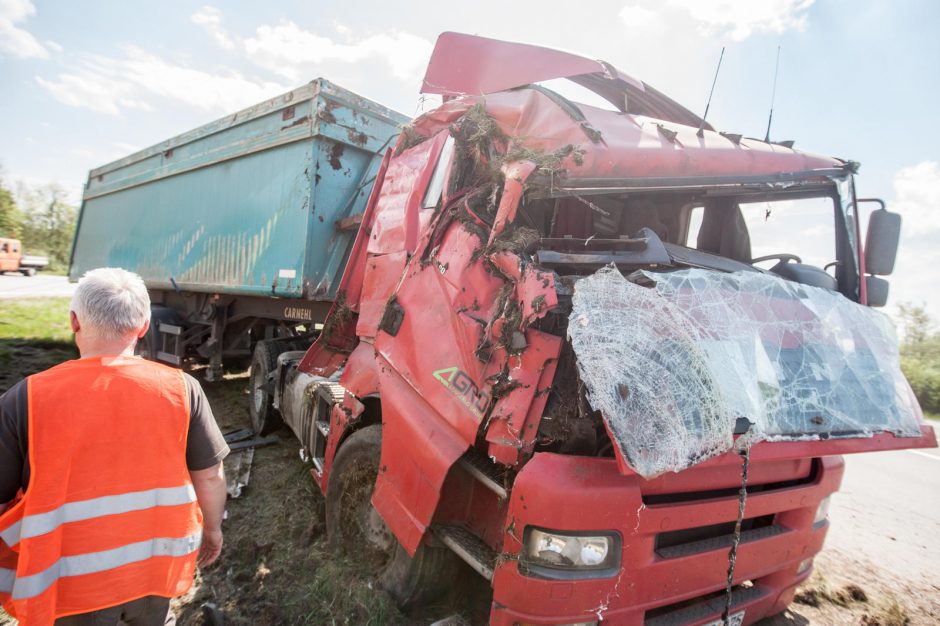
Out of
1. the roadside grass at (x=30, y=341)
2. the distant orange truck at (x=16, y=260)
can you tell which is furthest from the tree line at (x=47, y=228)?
the roadside grass at (x=30, y=341)

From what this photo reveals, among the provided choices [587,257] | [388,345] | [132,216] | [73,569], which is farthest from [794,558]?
[132,216]

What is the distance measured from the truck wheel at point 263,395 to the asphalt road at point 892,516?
206 inches

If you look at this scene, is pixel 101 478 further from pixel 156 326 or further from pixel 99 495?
pixel 156 326

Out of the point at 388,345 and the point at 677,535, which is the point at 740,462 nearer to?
the point at 677,535

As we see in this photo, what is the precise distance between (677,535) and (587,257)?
117cm

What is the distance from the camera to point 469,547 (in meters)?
2.00

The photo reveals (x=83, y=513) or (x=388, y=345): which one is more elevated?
(x=388, y=345)

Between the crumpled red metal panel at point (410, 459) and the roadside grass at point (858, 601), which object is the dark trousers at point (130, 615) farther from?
the roadside grass at point (858, 601)

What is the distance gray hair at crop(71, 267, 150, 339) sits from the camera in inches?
61.1

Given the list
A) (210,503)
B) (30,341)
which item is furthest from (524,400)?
(30,341)

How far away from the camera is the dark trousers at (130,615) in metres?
1.52

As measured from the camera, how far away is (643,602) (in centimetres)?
177

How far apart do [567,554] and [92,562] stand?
4.97 feet

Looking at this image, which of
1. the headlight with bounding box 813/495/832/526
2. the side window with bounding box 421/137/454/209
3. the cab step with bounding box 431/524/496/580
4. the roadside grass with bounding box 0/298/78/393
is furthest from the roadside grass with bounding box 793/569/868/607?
the roadside grass with bounding box 0/298/78/393
